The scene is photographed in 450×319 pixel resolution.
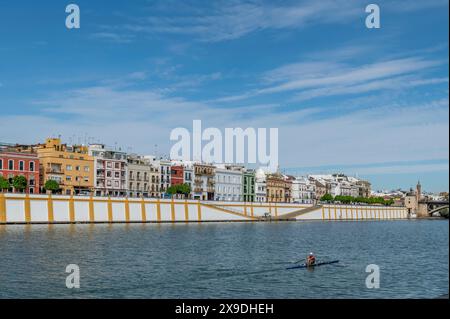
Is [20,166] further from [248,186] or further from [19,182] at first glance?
[248,186]

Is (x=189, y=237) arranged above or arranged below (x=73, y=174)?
below

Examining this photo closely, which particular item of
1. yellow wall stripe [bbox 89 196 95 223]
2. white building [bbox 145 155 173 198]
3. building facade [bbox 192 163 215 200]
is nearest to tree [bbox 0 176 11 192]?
yellow wall stripe [bbox 89 196 95 223]

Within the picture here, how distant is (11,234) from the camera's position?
242 ft

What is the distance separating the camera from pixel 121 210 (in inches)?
4503

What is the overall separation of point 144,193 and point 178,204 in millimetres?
19307

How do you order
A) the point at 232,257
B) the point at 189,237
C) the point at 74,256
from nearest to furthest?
the point at 74,256 → the point at 232,257 → the point at 189,237

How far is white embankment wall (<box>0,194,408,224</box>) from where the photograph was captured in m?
96.2

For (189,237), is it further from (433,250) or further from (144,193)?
(144,193)

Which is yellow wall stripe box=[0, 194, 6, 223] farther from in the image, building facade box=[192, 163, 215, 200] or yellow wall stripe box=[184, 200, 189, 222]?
building facade box=[192, 163, 215, 200]

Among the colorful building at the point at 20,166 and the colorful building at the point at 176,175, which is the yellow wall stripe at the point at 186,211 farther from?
the colorful building at the point at 20,166

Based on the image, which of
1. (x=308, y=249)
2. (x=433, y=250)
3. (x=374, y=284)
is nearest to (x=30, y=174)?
(x=308, y=249)

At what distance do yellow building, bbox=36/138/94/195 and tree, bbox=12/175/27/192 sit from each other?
10.7m
